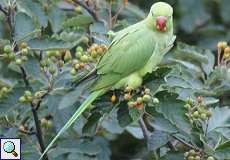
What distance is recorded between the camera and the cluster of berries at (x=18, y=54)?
2791 millimetres

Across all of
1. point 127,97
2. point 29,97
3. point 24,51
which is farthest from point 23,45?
point 127,97

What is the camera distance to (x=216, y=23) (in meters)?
5.59

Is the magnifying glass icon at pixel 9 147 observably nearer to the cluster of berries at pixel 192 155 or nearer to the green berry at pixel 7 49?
the green berry at pixel 7 49

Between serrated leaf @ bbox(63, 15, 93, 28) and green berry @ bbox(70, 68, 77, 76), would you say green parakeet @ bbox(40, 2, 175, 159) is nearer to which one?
green berry @ bbox(70, 68, 77, 76)

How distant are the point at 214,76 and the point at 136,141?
1.83 meters

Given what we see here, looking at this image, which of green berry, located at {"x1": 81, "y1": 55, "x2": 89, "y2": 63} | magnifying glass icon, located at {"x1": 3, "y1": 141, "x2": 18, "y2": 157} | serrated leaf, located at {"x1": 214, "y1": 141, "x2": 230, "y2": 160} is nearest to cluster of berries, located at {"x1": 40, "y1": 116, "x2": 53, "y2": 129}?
magnifying glass icon, located at {"x1": 3, "y1": 141, "x2": 18, "y2": 157}

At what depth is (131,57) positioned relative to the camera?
9.34 ft

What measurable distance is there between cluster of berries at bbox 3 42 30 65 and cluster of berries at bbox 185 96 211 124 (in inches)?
28.3

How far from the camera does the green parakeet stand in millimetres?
2787

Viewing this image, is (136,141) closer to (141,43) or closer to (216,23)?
(216,23)

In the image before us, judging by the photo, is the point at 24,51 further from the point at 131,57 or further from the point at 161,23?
the point at 161,23

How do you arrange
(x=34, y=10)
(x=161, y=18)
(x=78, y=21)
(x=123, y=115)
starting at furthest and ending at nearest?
(x=78, y=21) < (x=34, y=10) < (x=161, y=18) < (x=123, y=115)

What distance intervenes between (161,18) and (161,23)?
0.03m

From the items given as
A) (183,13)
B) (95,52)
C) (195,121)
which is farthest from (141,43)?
(183,13)
